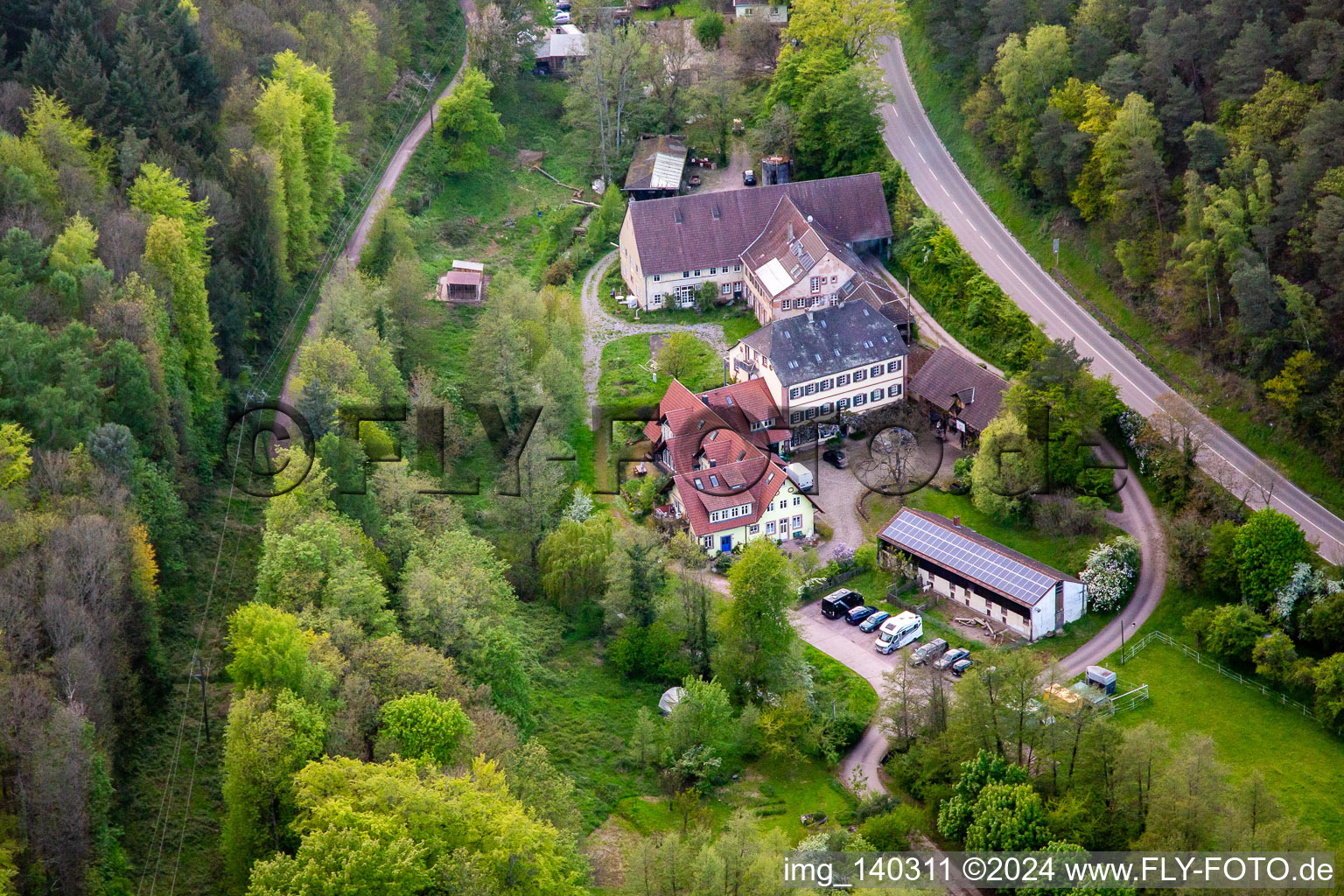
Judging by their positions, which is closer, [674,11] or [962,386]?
[962,386]

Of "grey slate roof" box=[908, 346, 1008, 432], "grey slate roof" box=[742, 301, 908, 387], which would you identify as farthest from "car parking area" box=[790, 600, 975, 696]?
"grey slate roof" box=[742, 301, 908, 387]

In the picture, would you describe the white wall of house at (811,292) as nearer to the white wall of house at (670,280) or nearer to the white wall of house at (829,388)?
the white wall of house at (670,280)

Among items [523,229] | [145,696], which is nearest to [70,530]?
[145,696]

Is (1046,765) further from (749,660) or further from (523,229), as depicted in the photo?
(523,229)

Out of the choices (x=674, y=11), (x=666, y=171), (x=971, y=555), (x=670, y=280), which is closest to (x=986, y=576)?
(x=971, y=555)

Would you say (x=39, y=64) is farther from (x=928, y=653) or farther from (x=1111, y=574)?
(x=1111, y=574)
